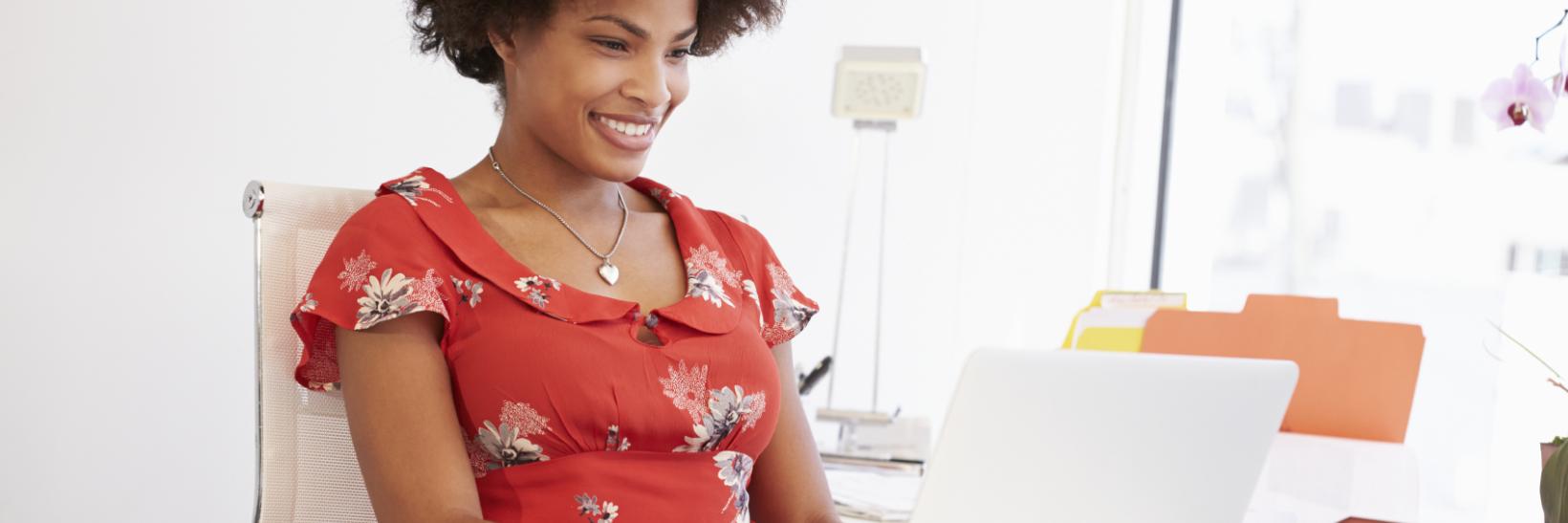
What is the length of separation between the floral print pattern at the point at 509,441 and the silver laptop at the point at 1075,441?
406mm

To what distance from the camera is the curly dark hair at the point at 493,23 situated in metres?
1.29

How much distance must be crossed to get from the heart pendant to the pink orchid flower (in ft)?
2.50

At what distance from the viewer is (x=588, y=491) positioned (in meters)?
1.18

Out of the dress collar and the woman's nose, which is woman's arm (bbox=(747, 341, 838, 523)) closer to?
the dress collar

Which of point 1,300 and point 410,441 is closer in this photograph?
point 410,441

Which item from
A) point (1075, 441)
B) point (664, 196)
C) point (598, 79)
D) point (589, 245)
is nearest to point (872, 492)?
point (664, 196)

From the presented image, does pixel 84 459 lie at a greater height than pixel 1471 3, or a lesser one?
lesser

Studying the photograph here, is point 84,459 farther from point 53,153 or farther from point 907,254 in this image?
point 907,254

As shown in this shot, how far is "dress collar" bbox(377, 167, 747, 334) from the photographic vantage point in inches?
46.8

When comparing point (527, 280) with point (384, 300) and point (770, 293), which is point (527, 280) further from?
Result: point (770, 293)

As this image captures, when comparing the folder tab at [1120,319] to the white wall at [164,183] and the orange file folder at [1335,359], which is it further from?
the white wall at [164,183]

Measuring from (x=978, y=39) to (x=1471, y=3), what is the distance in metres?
1.00

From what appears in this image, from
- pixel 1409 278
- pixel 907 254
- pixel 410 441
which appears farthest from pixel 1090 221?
pixel 410 441

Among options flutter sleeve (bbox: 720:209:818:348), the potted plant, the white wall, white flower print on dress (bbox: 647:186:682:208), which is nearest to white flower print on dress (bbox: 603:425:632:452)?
flutter sleeve (bbox: 720:209:818:348)
